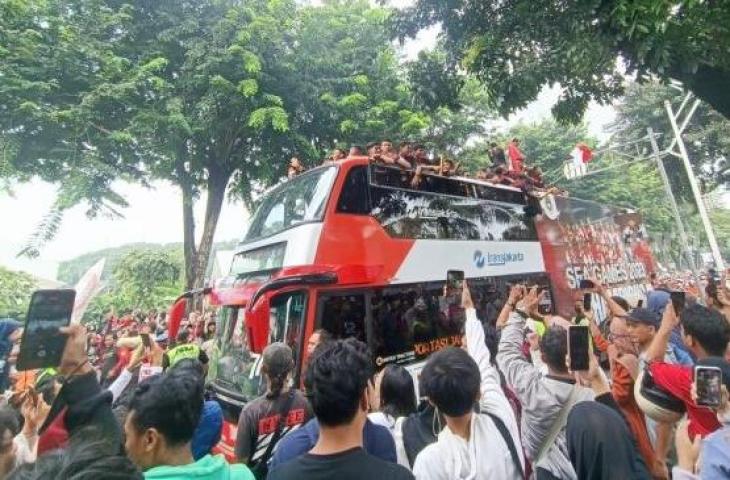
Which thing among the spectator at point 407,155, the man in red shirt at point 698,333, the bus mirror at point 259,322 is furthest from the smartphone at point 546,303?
the bus mirror at point 259,322

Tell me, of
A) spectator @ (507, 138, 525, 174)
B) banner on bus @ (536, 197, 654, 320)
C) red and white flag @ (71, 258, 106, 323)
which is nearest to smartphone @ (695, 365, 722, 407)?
red and white flag @ (71, 258, 106, 323)

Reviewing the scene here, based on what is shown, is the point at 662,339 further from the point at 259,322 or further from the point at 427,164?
the point at 427,164

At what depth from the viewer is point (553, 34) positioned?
511 centimetres

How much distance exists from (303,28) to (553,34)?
7.88 meters

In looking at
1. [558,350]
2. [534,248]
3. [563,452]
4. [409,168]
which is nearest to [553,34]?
[409,168]

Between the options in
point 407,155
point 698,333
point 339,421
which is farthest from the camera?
point 407,155

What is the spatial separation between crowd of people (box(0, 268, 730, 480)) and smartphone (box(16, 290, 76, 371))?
47mm

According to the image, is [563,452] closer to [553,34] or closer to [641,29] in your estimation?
[641,29]

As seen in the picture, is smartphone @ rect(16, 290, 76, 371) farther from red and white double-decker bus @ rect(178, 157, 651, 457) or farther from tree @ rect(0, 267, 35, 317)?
tree @ rect(0, 267, 35, 317)

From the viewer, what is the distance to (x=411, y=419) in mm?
2176

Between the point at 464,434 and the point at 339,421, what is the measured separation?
23.0 inches

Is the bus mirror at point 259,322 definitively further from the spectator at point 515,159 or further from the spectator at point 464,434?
the spectator at point 515,159

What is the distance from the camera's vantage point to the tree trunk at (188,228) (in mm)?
11156

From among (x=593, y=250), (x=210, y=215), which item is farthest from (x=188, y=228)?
(x=593, y=250)
